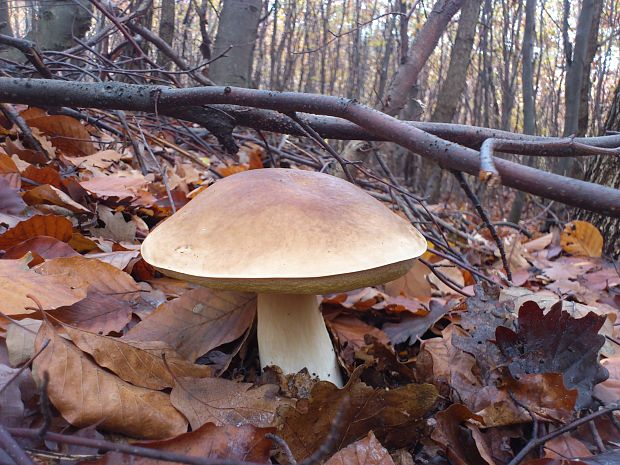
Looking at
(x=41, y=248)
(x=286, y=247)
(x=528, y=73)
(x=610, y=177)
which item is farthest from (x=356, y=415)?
(x=528, y=73)

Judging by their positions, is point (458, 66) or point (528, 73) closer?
point (528, 73)

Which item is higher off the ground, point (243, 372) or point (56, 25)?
point (56, 25)

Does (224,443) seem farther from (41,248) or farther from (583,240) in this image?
(583,240)

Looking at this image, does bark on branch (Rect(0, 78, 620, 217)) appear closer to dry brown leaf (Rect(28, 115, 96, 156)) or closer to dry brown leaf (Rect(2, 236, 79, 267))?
dry brown leaf (Rect(2, 236, 79, 267))

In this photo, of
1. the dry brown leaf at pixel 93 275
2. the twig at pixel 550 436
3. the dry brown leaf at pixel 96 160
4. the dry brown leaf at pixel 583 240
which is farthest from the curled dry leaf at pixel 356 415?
the dry brown leaf at pixel 583 240

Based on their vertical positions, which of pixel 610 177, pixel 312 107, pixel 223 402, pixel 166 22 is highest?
pixel 166 22

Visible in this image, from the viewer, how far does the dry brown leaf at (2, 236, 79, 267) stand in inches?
52.6

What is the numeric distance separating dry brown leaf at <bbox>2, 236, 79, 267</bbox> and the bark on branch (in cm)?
56

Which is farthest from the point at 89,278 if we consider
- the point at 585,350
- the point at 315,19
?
the point at 315,19

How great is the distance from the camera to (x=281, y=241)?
950mm

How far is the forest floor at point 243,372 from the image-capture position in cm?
89

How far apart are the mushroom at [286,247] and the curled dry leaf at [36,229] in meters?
0.51

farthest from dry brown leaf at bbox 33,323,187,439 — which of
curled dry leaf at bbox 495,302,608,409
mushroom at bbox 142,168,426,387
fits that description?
curled dry leaf at bbox 495,302,608,409

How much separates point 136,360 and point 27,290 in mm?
308
